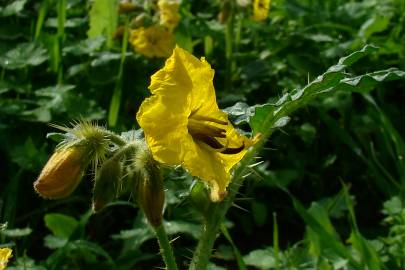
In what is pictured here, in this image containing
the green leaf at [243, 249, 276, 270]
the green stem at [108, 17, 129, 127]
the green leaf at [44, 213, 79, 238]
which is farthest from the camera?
the green stem at [108, 17, 129, 127]

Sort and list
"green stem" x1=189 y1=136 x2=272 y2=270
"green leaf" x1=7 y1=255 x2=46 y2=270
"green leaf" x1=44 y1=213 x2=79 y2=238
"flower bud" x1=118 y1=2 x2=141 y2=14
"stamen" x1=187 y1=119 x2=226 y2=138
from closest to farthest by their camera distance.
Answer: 1. "stamen" x1=187 y1=119 x2=226 y2=138
2. "green stem" x1=189 y1=136 x2=272 y2=270
3. "green leaf" x1=7 y1=255 x2=46 y2=270
4. "green leaf" x1=44 y1=213 x2=79 y2=238
5. "flower bud" x1=118 y1=2 x2=141 y2=14

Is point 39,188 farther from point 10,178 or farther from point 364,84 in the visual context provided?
point 10,178

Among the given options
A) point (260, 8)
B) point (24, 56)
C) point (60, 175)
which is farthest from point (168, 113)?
point (260, 8)

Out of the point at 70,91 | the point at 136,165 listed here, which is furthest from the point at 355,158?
the point at 136,165

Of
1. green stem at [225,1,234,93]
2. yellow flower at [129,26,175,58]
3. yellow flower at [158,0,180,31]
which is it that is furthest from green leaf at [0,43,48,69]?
green stem at [225,1,234,93]

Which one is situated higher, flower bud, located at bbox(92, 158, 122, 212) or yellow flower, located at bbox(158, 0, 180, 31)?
flower bud, located at bbox(92, 158, 122, 212)

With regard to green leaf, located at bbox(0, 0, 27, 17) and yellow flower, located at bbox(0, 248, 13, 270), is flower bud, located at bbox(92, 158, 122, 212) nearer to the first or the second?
yellow flower, located at bbox(0, 248, 13, 270)

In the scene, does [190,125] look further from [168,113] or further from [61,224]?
[61,224]
